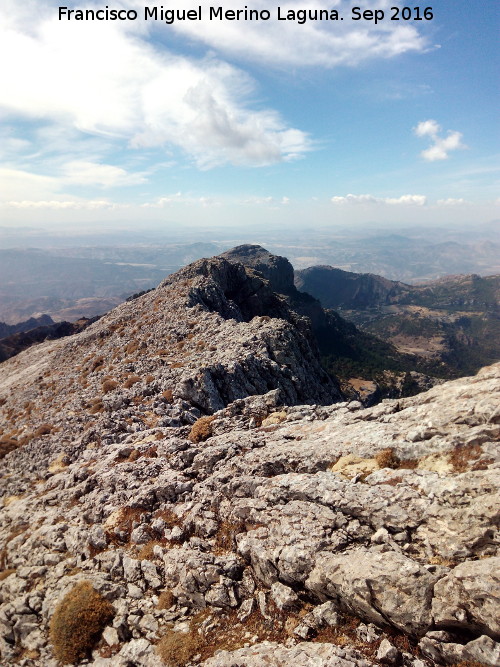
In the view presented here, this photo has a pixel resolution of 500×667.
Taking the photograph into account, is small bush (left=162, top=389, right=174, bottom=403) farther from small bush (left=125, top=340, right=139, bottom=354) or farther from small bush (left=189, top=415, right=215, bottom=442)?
small bush (left=125, top=340, right=139, bottom=354)

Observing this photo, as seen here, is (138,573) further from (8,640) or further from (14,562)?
(14,562)

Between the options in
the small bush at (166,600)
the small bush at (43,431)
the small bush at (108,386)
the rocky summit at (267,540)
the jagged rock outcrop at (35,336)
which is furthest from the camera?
the jagged rock outcrop at (35,336)

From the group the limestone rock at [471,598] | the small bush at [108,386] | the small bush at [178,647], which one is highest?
the limestone rock at [471,598]

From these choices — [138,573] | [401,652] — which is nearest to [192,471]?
[138,573]

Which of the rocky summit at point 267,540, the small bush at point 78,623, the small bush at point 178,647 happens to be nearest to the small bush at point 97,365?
the rocky summit at point 267,540

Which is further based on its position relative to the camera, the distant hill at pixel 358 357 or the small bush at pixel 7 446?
the distant hill at pixel 358 357

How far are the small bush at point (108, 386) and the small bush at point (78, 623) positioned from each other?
2211cm

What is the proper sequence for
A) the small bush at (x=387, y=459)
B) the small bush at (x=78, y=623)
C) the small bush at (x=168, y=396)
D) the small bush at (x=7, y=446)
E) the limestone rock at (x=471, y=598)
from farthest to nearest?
1. the small bush at (x=7, y=446)
2. the small bush at (x=168, y=396)
3. the small bush at (x=387, y=459)
4. the small bush at (x=78, y=623)
5. the limestone rock at (x=471, y=598)

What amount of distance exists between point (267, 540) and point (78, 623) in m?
8.82

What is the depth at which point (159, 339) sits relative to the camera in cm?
4394

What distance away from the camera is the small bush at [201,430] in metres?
23.6

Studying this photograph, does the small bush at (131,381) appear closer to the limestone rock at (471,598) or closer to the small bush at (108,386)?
the small bush at (108,386)

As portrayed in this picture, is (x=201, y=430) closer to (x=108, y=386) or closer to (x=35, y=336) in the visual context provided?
(x=108, y=386)

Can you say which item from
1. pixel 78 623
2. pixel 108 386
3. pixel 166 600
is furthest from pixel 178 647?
pixel 108 386
